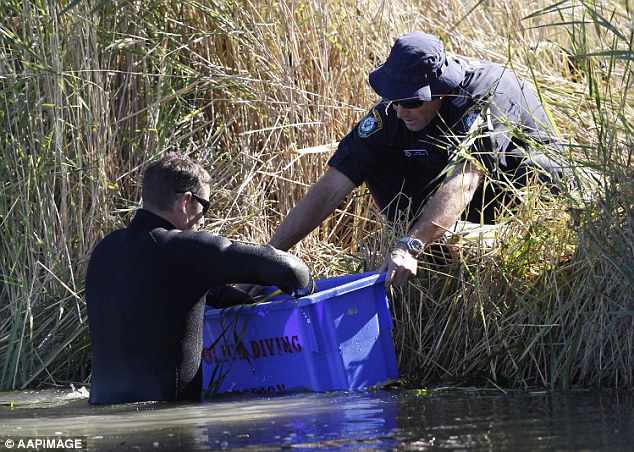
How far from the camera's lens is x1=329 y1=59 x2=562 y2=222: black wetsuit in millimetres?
4938

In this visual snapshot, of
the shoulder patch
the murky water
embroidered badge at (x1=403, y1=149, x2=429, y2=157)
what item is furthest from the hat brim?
the murky water

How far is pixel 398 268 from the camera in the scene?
15.1 ft

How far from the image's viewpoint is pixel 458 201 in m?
4.82

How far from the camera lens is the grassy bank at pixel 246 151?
4711 mm

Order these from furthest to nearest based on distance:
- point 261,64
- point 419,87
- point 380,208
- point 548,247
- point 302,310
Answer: point 261,64 → point 380,208 → point 419,87 → point 548,247 → point 302,310

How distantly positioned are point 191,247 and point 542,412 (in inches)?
56.0

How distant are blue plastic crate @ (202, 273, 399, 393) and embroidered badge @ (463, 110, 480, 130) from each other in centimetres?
90

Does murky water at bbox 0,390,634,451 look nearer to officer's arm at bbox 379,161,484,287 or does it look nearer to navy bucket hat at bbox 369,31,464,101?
officer's arm at bbox 379,161,484,287

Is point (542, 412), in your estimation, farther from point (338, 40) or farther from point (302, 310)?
point (338, 40)

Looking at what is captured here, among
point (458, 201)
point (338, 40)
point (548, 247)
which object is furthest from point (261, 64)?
point (548, 247)

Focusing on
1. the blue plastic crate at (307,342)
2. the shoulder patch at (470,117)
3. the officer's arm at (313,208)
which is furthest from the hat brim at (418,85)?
the blue plastic crate at (307,342)

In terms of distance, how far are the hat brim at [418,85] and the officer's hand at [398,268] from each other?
0.77m

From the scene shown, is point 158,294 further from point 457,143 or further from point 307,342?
point 457,143

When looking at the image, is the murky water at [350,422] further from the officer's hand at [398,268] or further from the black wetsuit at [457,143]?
the black wetsuit at [457,143]
